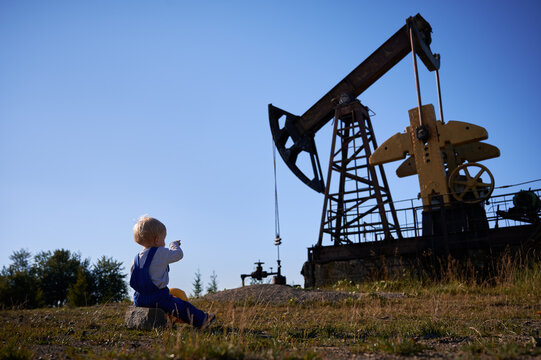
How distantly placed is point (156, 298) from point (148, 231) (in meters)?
0.67

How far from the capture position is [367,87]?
1535 centimetres

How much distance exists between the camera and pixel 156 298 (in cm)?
416

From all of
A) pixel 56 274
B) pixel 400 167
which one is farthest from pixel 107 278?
pixel 400 167

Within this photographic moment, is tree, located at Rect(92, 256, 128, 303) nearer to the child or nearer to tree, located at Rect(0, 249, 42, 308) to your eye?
tree, located at Rect(0, 249, 42, 308)

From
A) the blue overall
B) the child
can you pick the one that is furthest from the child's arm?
the blue overall

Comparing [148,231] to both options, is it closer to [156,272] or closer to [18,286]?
[156,272]

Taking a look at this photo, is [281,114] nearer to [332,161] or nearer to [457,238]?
[332,161]

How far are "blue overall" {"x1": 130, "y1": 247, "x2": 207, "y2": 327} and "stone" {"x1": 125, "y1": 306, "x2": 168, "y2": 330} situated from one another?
0.19 feet

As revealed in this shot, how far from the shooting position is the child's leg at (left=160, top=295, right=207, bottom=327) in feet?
13.4

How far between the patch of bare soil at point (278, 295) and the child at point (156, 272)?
124 inches

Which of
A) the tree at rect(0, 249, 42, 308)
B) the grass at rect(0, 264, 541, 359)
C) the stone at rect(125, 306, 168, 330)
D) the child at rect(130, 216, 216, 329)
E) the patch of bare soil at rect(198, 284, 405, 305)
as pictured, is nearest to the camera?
the grass at rect(0, 264, 541, 359)

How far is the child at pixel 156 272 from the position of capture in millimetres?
4047

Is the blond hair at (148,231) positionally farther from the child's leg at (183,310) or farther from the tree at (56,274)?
the tree at (56,274)

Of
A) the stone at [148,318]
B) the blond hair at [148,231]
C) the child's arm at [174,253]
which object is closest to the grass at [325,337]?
the stone at [148,318]
